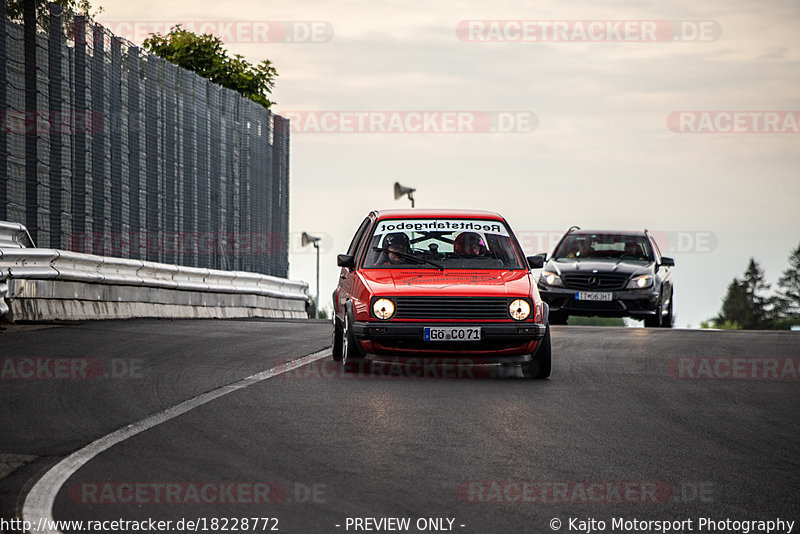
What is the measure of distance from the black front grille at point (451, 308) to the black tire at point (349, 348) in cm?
51

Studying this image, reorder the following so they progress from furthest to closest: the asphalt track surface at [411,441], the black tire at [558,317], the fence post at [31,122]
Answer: the black tire at [558,317] → the fence post at [31,122] → the asphalt track surface at [411,441]

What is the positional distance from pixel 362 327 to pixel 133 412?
308 centimetres

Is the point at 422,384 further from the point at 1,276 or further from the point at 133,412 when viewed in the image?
the point at 1,276

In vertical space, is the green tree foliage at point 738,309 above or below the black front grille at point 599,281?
below

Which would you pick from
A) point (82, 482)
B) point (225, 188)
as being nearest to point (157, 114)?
point (225, 188)

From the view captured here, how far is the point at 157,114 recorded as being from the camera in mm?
20547

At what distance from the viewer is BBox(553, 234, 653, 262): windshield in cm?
2073

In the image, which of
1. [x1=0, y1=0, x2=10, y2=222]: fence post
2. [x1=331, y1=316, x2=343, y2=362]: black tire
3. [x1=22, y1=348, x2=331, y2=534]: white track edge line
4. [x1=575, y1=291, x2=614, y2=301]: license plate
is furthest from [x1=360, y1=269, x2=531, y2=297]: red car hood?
[x1=575, y1=291, x2=614, y2=301]: license plate

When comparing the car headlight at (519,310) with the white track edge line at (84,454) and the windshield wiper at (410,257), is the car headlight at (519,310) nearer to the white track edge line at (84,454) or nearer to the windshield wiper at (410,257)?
the windshield wiper at (410,257)

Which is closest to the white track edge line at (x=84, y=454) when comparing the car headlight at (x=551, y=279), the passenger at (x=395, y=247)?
the passenger at (x=395, y=247)

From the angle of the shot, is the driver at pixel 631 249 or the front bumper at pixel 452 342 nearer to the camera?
the front bumper at pixel 452 342

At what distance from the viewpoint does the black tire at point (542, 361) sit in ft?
36.4

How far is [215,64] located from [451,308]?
85.7 feet

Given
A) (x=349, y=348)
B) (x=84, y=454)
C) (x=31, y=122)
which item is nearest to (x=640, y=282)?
(x=349, y=348)
